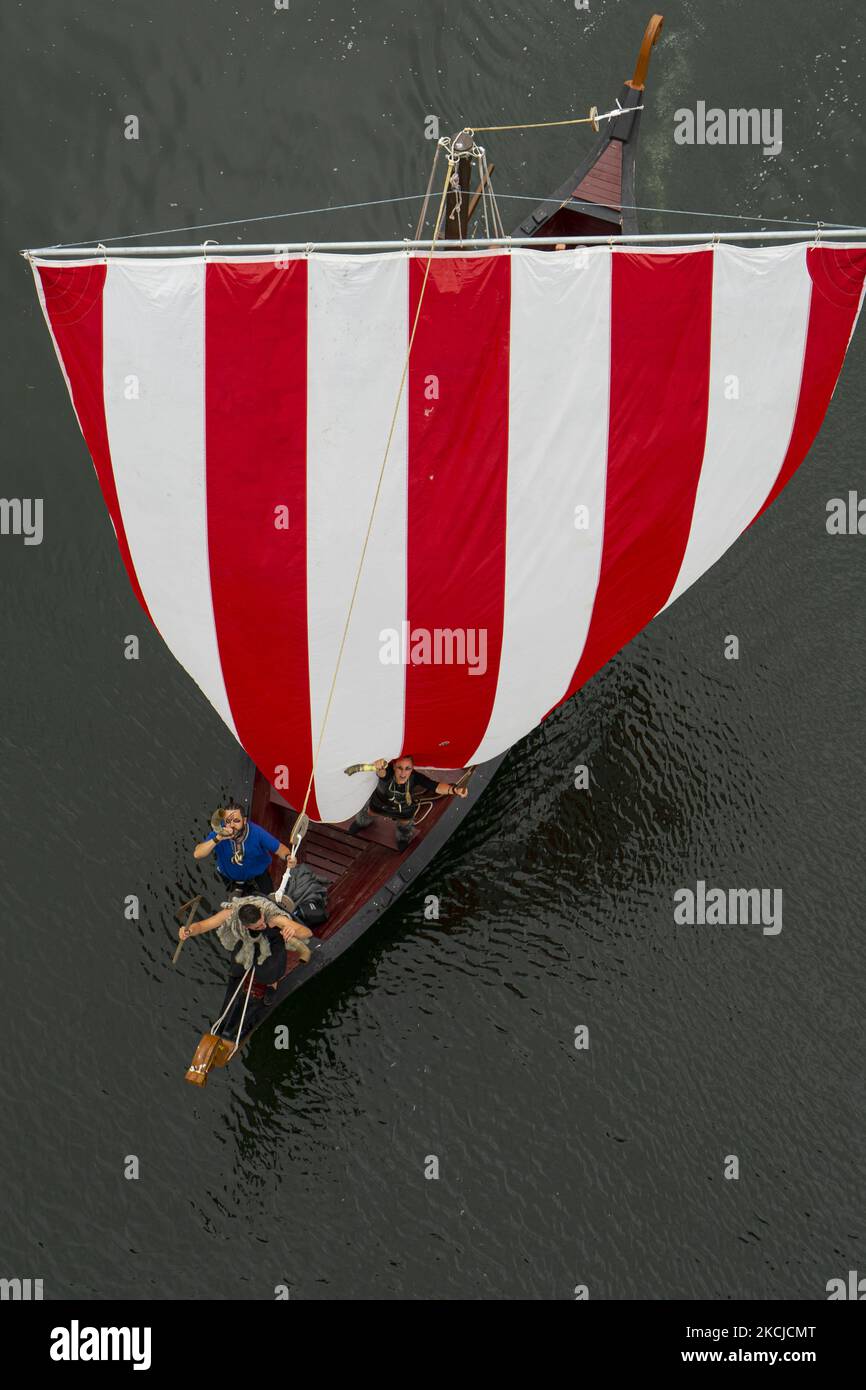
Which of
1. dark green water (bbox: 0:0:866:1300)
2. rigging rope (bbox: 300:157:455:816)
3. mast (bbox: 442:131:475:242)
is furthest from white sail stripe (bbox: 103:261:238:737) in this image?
dark green water (bbox: 0:0:866:1300)

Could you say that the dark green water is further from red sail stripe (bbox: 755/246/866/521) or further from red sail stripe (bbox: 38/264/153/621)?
red sail stripe (bbox: 38/264/153/621)

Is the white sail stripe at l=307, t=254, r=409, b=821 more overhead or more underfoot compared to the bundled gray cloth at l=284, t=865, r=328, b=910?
more overhead

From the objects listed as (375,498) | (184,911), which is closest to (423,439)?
(375,498)

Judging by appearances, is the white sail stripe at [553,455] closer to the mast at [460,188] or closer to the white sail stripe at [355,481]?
the white sail stripe at [355,481]

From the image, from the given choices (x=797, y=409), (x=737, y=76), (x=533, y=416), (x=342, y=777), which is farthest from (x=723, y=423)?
(x=737, y=76)

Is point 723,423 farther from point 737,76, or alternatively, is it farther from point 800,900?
point 737,76

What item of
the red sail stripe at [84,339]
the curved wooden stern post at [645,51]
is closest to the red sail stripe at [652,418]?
the curved wooden stern post at [645,51]
